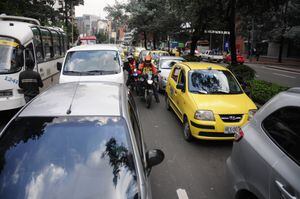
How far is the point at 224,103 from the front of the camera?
272 inches

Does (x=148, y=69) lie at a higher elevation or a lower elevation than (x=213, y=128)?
higher

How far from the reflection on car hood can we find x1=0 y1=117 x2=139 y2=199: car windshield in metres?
3.84

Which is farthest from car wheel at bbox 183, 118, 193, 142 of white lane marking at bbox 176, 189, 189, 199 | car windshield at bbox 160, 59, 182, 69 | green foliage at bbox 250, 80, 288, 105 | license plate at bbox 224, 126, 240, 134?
car windshield at bbox 160, 59, 182, 69

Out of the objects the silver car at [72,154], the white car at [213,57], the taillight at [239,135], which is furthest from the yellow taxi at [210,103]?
the white car at [213,57]

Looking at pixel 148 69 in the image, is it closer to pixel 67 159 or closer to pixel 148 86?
pixel 148 86

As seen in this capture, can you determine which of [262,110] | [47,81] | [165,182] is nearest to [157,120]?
[165,182]

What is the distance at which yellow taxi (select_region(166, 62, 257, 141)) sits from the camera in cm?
659

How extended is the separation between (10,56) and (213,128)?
6.26m

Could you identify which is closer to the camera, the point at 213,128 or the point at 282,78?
the point at 213,128

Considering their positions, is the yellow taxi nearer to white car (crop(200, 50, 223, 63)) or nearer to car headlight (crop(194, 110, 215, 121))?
car headlight (crop(194, 110, 215, 121))

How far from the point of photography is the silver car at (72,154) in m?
2.69

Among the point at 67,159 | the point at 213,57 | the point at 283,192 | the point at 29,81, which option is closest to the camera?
the point at 283,192

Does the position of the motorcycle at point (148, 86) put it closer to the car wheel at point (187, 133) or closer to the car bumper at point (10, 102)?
the car wheel at point (187, 133)

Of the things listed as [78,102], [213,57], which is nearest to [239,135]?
[78,102]
